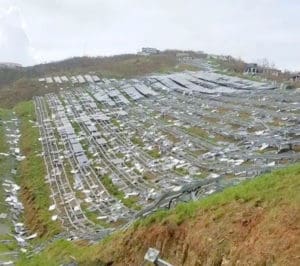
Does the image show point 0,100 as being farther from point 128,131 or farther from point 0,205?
point 0,205

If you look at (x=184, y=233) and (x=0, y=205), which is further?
(x=0, y=205)

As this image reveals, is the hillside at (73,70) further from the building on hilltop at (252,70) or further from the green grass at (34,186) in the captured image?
the green grass at (34,186)

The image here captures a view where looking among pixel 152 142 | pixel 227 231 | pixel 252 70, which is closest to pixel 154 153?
pixel 152 142

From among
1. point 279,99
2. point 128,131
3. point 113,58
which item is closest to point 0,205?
point 128,131

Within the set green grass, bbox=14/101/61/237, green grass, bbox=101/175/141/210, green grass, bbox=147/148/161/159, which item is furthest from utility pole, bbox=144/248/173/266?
green grass, bbox=147/148/161/159

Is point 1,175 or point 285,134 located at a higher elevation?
point 285,134

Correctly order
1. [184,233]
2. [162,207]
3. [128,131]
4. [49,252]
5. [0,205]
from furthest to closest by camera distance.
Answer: [128,131]
[0,205]
[49,252]
[162,207]
[184,233]

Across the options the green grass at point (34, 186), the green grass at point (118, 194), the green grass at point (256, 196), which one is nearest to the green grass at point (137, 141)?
the green grass at point (34, 186)
